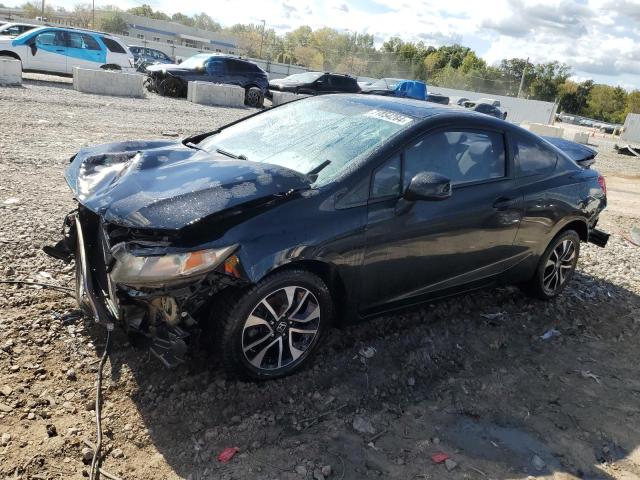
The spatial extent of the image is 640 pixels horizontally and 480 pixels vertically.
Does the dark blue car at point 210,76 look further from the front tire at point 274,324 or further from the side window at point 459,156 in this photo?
the front tire at point 274,324

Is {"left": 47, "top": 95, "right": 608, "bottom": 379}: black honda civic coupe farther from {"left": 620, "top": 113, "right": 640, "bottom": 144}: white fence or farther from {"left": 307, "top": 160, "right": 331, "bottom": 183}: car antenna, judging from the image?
{"left": 620, "top": 113, "right": 640, "bottom": 144}: white fence

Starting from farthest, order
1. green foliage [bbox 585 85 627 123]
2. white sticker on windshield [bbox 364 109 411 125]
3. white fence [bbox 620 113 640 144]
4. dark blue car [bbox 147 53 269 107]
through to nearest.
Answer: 1. green foliage [bbox 585 85 627 123]
2. white fence [bbox 620 113 640 144]
3. dark blue car [bbox 147 53 269 107]
4. white sticker on windshield [bbox 364 109 411 125]

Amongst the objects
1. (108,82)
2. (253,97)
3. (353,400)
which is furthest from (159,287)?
(253,97)

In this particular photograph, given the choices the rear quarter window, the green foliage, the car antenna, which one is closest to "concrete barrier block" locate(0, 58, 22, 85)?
the rear quarter window

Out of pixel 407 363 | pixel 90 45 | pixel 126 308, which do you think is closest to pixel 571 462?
pixel 407 363

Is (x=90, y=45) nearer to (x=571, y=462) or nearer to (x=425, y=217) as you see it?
(x=425, y=217)

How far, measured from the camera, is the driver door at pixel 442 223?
11.3 ft

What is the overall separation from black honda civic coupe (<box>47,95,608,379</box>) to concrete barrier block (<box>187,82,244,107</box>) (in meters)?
14.3

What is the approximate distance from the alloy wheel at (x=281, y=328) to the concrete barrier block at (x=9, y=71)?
1543 cm

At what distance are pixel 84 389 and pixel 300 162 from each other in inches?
73.2

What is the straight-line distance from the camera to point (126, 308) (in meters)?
2.92

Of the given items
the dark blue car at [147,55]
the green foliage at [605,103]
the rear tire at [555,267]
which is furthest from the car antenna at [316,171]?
the green foliage at [605,103]

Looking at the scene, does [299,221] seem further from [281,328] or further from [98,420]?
[98,420]

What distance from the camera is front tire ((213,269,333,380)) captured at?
9.68 feet
